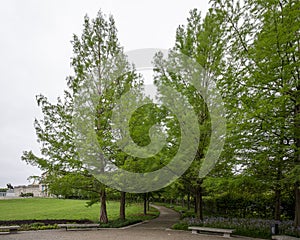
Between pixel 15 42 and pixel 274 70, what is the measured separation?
1513cm

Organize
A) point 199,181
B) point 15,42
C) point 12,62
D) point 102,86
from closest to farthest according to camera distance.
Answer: point 199,181
point 102,86
point 15,42
point 12,62

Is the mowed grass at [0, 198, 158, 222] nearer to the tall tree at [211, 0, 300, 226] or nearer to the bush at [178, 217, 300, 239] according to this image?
the bush at [178, 217, 300, 239]

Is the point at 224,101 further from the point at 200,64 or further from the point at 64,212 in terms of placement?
the point at 64,212

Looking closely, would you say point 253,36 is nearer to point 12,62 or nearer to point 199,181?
point 199,181

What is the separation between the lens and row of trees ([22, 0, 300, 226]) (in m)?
7.90

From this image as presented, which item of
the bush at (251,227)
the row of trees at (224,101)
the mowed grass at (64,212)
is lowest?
the mowed grass at (64,212)

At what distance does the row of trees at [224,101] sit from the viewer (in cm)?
790

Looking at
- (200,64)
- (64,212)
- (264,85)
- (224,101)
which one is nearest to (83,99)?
(200,64)

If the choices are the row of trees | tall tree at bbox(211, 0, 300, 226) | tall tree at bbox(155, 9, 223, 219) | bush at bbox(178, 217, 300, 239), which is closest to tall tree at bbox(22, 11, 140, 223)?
the row of trees

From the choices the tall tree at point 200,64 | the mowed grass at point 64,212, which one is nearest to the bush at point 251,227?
the tall tree at point 200,64

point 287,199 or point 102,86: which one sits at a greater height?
point 102,86

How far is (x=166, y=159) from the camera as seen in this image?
9.91m

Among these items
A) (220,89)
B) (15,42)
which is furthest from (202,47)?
(15,42)

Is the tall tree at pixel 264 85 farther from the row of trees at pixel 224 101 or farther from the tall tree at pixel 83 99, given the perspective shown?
the tall tree at pixel 83 99
